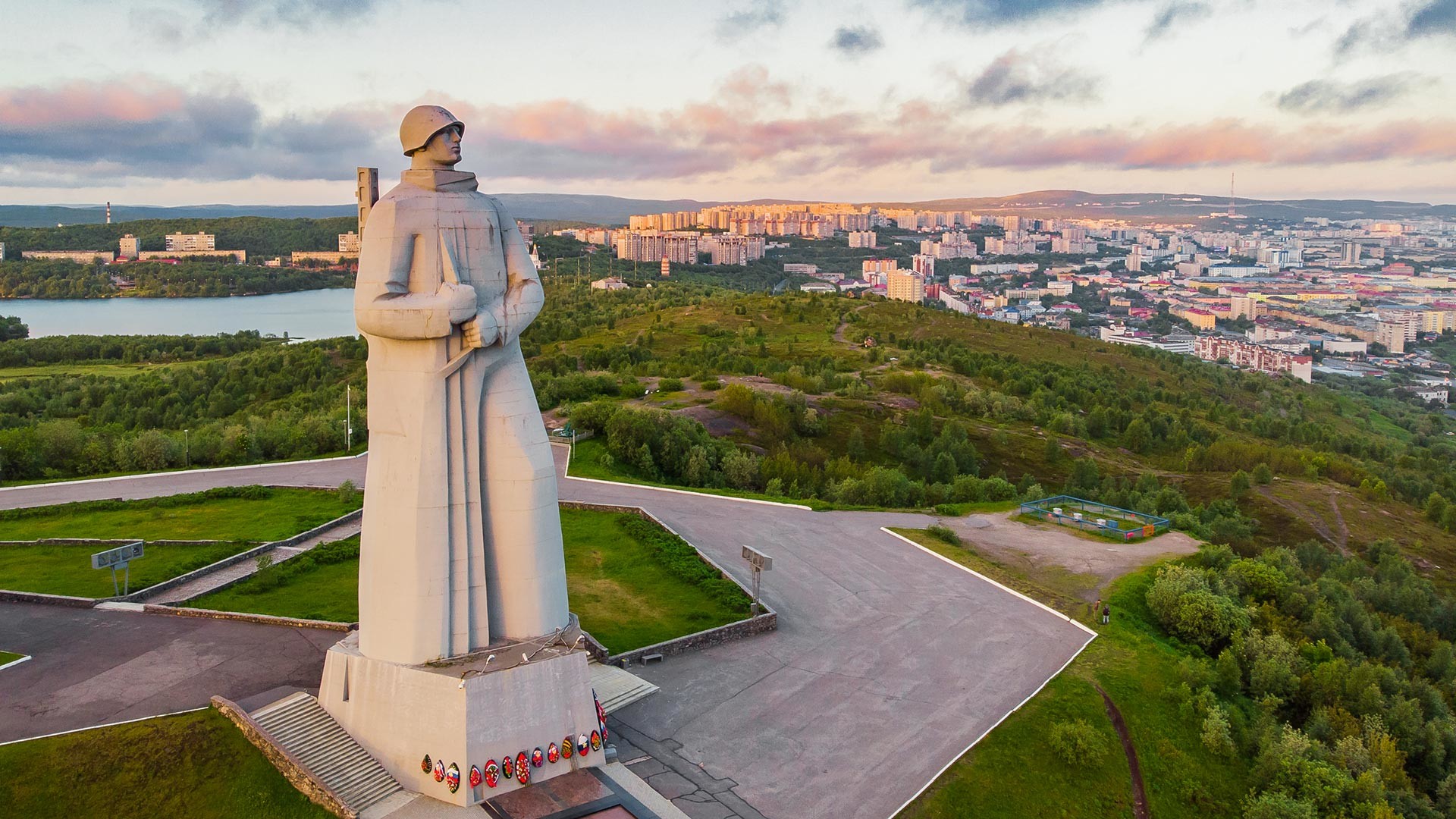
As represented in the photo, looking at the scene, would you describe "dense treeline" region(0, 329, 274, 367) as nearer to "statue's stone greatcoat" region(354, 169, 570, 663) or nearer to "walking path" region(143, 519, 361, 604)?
"walking path" region(143, 519, 361, 604)

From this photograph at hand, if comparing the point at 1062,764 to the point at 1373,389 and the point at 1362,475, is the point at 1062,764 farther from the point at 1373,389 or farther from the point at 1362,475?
the point at 1373,389

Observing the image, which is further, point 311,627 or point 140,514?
point 140,514

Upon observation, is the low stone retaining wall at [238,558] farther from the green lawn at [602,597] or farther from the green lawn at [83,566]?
the green lawn at [602,597]

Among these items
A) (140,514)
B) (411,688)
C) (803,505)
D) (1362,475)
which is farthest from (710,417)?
(1362,475)

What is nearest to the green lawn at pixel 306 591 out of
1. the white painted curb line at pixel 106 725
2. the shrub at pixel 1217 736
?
the white painted curb line at pixel 106 725

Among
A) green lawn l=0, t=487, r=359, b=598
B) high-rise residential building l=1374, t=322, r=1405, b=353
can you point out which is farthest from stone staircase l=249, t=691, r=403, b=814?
high-rise residential building l=1374, t=322, r=1405, b=353
